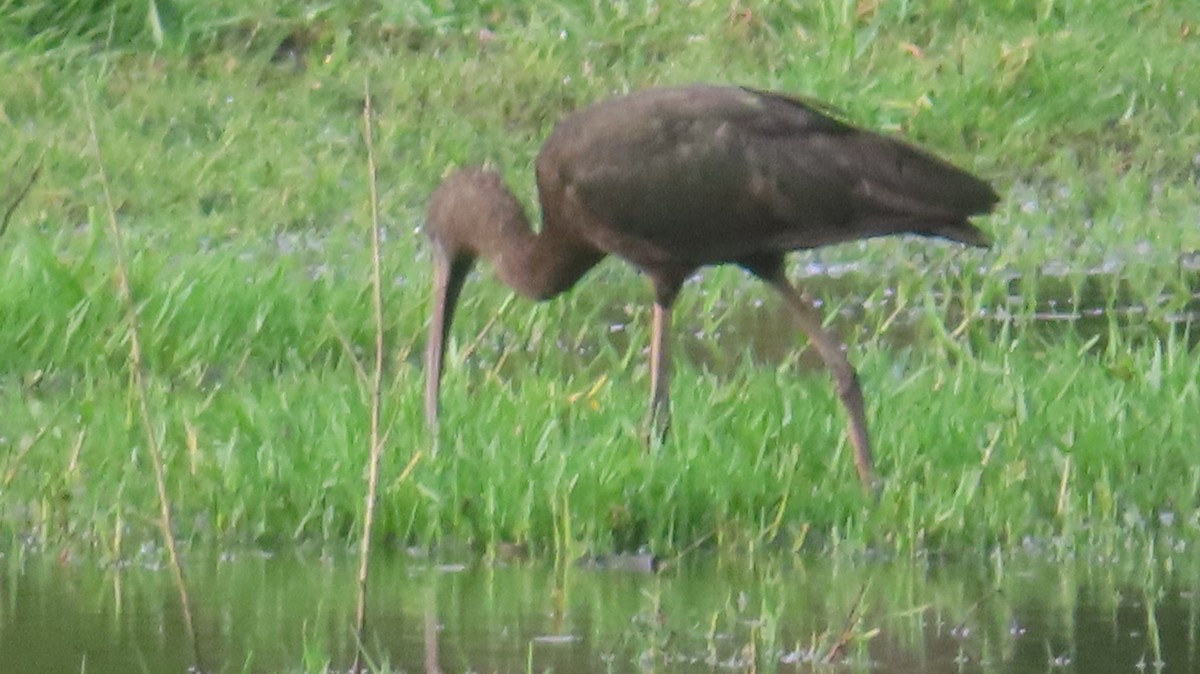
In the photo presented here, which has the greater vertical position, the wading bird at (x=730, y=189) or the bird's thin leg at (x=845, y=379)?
the wading bird at (x=730, y=189)

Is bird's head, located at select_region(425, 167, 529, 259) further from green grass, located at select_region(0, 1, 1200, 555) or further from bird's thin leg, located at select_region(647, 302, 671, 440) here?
bird's thin leg, located at select_region(647, 302, 671, 440)

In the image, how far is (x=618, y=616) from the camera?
16.6 ft

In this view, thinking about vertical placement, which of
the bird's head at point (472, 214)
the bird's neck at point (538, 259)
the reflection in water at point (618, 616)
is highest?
the bird's head at point (472, 214)

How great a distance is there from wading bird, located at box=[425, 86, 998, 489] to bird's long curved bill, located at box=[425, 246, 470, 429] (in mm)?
19

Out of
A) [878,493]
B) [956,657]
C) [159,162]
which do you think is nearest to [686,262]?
[878,493]

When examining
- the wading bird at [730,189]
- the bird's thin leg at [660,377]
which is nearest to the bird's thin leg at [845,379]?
the wading bird at [730,189]

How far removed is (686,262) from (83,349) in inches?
64.7

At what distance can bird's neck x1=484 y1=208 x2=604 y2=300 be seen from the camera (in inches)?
281

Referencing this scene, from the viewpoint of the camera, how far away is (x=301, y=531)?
576 centimetres

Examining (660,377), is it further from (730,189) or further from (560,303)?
(560,303)

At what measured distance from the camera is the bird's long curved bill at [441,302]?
22.7 ft

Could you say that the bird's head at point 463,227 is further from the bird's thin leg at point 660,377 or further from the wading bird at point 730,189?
the bird's thin leg at point 660,377

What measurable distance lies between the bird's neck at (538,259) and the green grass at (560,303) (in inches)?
5.8

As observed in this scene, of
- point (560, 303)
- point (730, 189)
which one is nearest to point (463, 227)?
point (560, 303)
